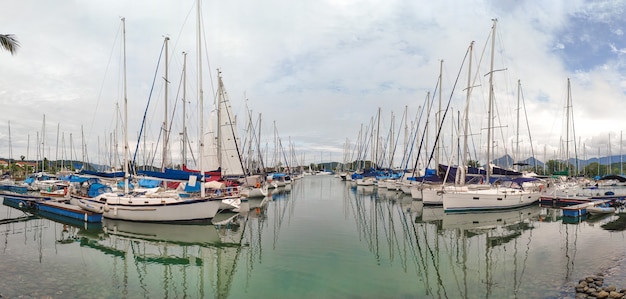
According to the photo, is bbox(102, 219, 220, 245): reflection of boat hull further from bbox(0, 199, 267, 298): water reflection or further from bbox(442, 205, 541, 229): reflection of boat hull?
bbox(442, 205, 541, 229): reflection of boat hull

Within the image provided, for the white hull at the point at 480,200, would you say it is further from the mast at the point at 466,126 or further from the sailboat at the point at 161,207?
the sailboat at the point at 161,207

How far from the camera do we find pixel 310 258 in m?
15.3

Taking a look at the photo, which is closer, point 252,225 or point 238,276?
point 238,276

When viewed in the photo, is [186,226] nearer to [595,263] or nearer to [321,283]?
[321,283]

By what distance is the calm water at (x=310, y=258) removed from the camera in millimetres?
11602

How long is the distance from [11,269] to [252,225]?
493 inches

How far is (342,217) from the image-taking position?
27781 mm

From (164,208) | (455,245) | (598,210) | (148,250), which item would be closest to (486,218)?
(598,210)

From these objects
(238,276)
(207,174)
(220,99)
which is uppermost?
(220,99)

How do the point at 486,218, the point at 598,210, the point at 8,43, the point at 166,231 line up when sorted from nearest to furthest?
1. the point at 8,43
2. the point at 166,231
3. the point at 486,218
4. the point at 598,210

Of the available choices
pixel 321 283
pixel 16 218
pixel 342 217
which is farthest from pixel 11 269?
pixel 342 217

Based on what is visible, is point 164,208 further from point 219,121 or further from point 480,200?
point 480,200

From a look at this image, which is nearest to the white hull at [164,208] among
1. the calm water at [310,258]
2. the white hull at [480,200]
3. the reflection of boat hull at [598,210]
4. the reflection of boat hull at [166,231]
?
the reflection of boat hull at [166,231]

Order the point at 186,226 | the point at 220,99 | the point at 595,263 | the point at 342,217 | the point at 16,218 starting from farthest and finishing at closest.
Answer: the point at 220,99, the point at 342,217, the point at 16,218, the point at 186,226, the point at 595,263
